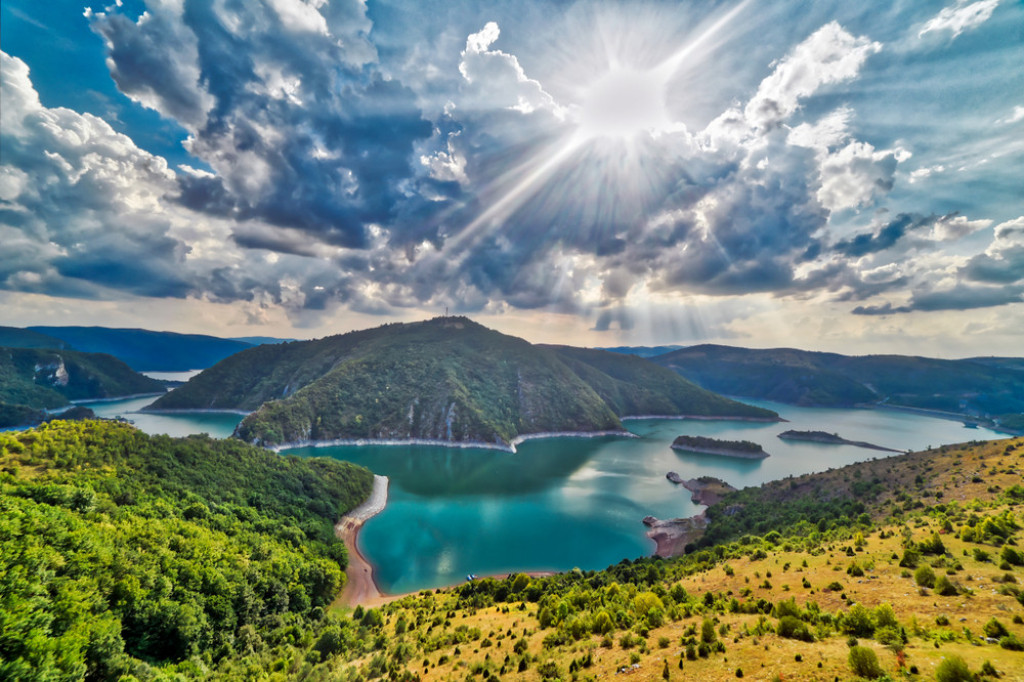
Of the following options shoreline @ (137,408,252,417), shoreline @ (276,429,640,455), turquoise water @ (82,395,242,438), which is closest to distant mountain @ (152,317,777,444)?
shoreline @ (276,429,640,455)

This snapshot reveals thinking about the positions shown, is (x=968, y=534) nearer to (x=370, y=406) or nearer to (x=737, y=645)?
(x=737, y=645)

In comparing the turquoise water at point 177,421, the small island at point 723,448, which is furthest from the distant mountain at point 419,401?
the small island at point 723,448

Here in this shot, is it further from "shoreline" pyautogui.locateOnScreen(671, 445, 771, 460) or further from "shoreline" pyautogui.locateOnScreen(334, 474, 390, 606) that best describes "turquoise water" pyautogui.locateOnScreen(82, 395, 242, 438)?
"shoreline" pyautogui.locateOnScreen(671, 445, 771, 460)

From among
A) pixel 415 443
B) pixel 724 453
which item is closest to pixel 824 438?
pixel 724 453

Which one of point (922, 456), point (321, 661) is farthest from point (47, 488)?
point (922, 456)

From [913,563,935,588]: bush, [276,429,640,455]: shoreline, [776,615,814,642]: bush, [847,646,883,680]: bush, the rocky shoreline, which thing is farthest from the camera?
[276,429,640,455]: shoreline

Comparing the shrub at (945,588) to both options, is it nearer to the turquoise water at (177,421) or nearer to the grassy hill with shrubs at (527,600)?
the grassy hill with shrubs at (527,600)

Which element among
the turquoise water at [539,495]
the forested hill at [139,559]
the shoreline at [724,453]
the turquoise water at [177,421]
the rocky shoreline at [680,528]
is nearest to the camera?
the forested hill at [139,559]
